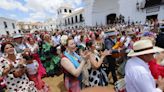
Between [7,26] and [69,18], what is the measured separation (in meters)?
20.8

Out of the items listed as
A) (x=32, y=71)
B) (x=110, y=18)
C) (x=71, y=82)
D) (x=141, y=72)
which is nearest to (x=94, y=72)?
(x=71, y=82)

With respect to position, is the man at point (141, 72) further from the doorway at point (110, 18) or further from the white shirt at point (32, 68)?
the doorway at point (110, 18)

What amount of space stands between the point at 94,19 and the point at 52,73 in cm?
2912

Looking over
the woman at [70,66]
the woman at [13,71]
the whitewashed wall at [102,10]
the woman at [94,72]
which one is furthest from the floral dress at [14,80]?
the whitewashed wall at [102,10]

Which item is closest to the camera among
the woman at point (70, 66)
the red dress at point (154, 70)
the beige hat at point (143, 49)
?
the beige hat at point (143, 49)

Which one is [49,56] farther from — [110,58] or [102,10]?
[102,10]

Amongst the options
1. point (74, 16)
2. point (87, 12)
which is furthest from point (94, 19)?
point (74, 16)

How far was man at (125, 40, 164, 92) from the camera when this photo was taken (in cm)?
170

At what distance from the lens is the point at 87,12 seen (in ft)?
117

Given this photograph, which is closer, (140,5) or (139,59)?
(139,59)

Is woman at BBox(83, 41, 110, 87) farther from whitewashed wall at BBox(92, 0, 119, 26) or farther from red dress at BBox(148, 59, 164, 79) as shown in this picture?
whitewashed wall at BBox(92, 0, 119, 26)

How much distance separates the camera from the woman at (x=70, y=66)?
2637 mm

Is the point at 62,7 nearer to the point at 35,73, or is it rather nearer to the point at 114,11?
the point at 114,11

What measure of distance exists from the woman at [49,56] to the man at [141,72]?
5.12 m
